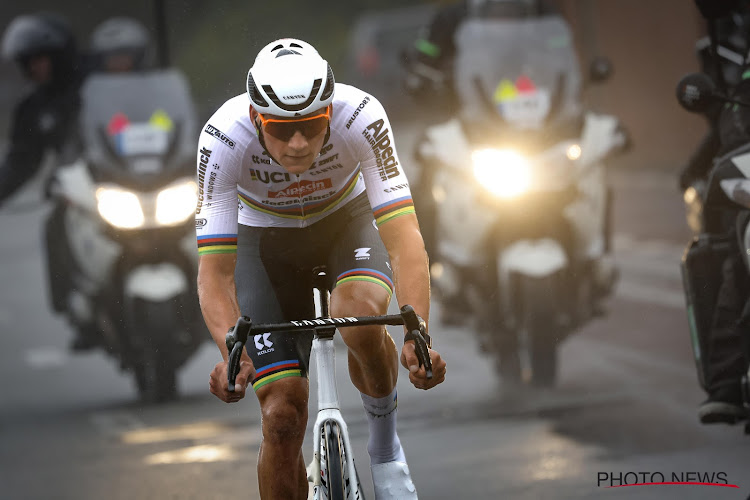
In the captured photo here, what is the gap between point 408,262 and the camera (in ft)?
16.1

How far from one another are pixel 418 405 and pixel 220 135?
3.55m

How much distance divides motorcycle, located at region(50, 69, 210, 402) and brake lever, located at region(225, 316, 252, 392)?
12.4 ft

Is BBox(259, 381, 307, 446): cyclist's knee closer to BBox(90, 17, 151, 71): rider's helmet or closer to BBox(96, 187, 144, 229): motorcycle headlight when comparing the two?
BBox(96, 187, 144, 229): motorcycle headlight

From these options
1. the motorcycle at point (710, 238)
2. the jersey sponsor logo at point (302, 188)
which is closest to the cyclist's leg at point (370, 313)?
the jersey sponsor logo at point (302, 188)

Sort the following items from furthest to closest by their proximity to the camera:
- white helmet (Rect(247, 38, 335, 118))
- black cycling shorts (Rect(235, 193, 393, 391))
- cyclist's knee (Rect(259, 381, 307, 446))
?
black cycling shorts (Rect(235, 193, 393, 391)) → cyclist's knee (Rect(259, 381, 307, 446)) → white helmet (Rect(247, 38, 335, 118))

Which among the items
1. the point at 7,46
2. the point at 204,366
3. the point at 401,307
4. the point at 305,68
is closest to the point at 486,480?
the point at 401,307

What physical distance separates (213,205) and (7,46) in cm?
505

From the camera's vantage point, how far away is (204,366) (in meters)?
10.1

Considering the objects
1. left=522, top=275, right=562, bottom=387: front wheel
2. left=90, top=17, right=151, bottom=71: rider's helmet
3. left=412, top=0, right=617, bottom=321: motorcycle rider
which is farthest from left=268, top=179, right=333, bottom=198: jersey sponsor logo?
left=90, top=17, right=151, bottom=71: rider's helmet

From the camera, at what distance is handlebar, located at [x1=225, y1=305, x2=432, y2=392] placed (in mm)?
4281

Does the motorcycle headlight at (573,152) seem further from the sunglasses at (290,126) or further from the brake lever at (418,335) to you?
the brake lever at (418,335)

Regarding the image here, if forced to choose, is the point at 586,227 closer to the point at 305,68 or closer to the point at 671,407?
the point at 671,407

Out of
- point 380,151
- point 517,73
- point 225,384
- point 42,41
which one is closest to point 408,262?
point 380,151

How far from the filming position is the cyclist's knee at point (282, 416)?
4.90m
